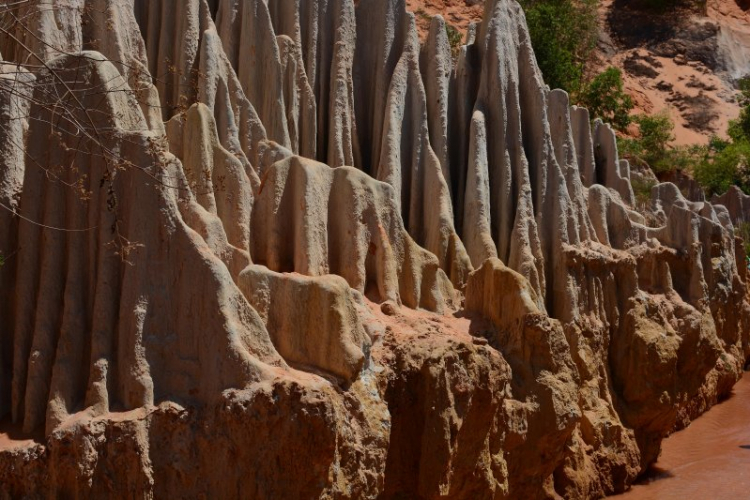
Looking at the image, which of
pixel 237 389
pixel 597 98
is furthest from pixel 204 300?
pixel 597 98

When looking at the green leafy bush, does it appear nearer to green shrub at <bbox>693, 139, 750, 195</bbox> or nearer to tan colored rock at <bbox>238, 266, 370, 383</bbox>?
green shrub at <bbox>693, 139, 750, 195</bbox>

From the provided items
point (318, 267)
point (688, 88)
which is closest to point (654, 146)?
point (688, 88)

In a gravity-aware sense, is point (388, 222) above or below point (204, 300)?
above

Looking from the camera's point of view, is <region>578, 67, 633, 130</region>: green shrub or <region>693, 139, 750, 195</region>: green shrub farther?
<region>693, 139, 750, 195</region>: green shrub

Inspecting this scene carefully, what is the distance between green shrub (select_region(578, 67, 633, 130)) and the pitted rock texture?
11.0 metres

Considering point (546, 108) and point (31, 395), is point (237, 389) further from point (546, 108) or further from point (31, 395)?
point (546, 108)

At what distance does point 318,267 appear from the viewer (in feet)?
36.4

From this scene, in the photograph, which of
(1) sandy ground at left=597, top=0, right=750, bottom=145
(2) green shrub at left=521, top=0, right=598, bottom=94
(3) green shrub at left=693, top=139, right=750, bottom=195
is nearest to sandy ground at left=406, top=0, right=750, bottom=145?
(1) sandy ground at left=597, top=0, right=750, bottom=145

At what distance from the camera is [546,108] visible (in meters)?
16.2

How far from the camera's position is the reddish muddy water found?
51.9 feet

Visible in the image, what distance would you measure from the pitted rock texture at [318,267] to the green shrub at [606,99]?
36.2 feet

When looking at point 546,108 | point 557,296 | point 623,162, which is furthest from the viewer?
point 623,162

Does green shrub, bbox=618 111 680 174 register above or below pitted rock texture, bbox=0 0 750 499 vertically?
above

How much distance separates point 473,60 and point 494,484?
744 cm
